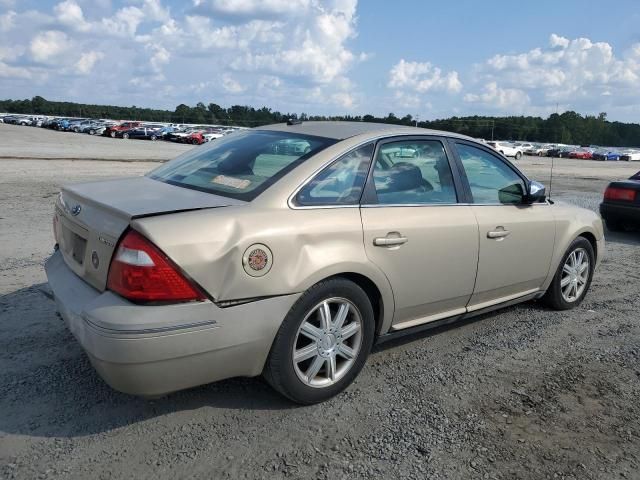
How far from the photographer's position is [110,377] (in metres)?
2.70

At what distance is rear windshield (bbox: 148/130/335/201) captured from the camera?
10.8 feet

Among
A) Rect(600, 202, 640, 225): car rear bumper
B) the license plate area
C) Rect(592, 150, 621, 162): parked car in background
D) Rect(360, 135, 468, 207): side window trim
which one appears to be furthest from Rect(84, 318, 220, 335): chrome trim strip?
Rect(592, 150, 621, 162): parked car in background

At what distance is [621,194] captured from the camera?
950cm

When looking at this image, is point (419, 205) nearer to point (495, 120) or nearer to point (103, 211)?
point (103, 211)

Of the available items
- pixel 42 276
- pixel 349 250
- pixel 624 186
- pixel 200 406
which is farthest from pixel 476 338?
pixel 624 186

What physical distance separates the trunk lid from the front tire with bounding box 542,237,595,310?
10.9ft

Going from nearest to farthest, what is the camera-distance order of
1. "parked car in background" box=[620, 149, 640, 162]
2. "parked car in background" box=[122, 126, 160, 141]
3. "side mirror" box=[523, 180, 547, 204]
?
"side mirror" box=[523, 180, 547, 204] → "parked car in background" box=[122, 126, 160, 141] → "parked car in background" box=[620, 149, 640, 162]

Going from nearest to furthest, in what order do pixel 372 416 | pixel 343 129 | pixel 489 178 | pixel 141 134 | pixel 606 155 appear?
pixel 372 416, pixel 343 129, pixel 489 178, pixel 141 134, pixel 606 155

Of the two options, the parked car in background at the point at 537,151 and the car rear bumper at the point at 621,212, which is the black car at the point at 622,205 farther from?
the parked car in background at the point at 537,151

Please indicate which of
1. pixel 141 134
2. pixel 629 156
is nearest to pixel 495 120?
pixel 629 156

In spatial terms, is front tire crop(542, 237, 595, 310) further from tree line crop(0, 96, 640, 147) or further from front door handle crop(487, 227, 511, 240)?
tree line crop(0, 96, 640, 147)

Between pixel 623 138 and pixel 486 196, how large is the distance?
449ft

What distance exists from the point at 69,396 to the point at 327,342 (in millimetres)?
1558

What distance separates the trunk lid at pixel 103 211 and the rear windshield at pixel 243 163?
14cm
